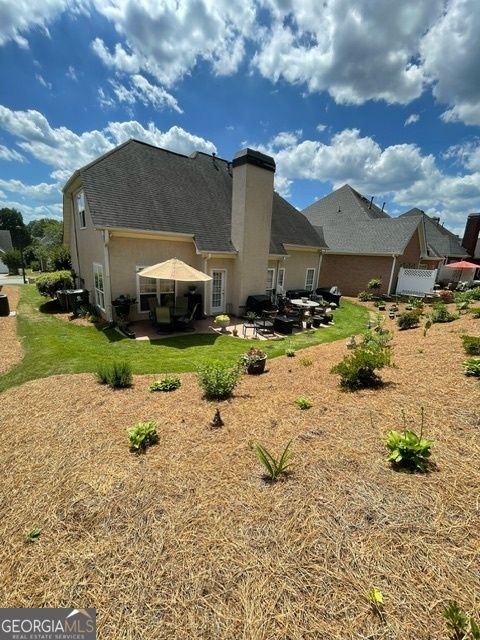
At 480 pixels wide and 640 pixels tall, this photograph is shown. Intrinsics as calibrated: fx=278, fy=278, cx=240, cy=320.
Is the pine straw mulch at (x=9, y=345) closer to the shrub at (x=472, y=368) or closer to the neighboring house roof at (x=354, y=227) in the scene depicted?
the shrub at (x=472, y=368)

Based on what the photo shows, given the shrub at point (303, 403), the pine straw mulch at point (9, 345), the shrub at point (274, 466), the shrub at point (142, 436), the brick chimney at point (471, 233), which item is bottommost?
the pine straw mulch at point (9, 345)

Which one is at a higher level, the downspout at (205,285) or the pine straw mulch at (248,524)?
the downspout at (205,285)

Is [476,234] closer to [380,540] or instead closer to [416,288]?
[416,288]

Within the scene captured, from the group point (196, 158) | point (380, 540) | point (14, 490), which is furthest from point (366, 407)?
point (196, 158)

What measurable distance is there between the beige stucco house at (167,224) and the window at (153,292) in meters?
0.04

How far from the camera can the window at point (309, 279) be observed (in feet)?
64.6

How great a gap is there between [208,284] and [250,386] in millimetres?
7941

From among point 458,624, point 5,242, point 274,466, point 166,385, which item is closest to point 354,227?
point 166,385

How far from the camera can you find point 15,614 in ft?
6.97

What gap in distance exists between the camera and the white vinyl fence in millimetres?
20625

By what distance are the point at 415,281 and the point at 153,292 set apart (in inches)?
760

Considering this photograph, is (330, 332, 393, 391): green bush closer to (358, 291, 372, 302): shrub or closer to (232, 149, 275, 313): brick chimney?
(232, 149, 275, 313): brick chimney

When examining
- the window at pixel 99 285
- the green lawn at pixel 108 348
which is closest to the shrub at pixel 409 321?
the green lawn at pixel 108 348

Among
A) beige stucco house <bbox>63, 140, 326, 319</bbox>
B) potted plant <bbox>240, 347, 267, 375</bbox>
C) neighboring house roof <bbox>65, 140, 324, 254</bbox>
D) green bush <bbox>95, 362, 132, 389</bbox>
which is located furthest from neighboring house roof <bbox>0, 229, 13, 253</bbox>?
potted plant <bbox>240, 347, 267, 375</bbox>
